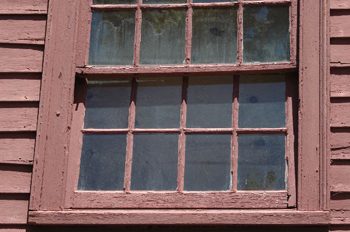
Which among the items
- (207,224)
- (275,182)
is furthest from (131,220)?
(275,182)

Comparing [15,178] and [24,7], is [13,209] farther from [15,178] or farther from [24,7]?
[24,7]

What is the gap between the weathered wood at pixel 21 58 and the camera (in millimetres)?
5035

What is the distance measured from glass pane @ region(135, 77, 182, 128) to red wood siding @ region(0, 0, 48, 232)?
622mm

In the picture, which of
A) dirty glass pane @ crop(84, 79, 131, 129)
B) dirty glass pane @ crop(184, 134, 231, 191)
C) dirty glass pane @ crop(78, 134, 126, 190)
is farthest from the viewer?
dirty glass pane @ crop(84, 79, 131, 129)

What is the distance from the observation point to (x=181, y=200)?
4684mm

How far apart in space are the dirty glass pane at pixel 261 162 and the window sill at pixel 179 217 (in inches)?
8.3

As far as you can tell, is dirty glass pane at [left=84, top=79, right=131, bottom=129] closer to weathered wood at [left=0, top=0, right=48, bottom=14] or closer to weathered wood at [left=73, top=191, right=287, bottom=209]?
weathered wood at [left=73, top=191, right=287, bottom=209]

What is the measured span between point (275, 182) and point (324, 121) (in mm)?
438

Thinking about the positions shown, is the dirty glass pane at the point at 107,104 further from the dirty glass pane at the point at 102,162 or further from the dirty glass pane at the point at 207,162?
the dirty glass pane at the point at 207,162

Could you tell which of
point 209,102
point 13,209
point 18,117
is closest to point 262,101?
point 209,102

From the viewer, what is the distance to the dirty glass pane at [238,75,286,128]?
482 centimetres

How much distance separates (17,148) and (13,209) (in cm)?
36

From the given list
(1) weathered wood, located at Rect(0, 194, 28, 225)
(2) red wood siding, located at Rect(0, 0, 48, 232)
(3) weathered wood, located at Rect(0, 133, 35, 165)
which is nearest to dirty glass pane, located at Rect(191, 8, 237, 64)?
(2) red wood siding, located at Rect(0, 0, 48, 232)

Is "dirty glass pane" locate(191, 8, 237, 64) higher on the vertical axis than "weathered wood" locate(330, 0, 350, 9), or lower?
lower
